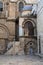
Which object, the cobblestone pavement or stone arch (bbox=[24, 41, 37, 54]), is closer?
the cobblestone pavement

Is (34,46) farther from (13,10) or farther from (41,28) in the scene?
(13,10)

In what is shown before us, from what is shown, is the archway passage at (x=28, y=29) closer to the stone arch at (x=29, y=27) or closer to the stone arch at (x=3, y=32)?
the stone arch at (x=29, y=27)

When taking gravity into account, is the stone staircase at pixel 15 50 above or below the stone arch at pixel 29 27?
below

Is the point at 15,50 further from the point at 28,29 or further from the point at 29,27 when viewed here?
the point at 29,27

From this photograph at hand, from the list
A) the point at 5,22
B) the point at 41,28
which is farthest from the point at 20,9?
the point at 41,28

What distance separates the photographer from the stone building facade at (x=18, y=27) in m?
28.2

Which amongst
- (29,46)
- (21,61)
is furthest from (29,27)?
(21,61)

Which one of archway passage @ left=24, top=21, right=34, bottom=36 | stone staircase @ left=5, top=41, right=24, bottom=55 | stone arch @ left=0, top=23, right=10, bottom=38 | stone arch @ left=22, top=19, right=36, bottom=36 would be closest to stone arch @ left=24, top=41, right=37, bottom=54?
stone staircase @ left=5, top=41, right=24, bottom=55

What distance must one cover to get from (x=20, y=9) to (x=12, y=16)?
2335mm

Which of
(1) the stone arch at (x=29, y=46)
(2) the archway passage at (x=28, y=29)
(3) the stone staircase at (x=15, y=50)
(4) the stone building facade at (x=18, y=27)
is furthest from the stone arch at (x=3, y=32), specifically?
(3) the stone staircase at (x=15, y=50)

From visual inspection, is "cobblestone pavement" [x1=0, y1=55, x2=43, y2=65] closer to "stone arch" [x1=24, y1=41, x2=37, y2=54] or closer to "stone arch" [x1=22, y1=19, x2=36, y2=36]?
"stone arch" [x1=24, y1=41, x2=37, y2=54]

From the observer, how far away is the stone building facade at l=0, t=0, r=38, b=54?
92.4ft

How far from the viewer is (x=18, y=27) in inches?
1280

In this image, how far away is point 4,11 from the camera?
3356 centimetres
